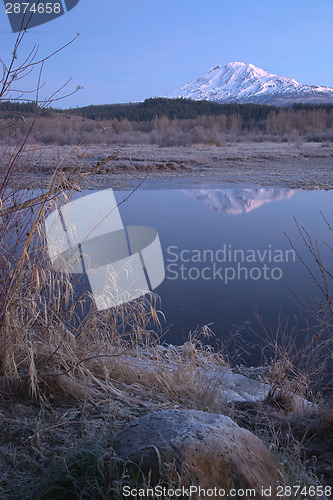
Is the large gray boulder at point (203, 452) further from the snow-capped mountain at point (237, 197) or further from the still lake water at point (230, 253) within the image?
the snow-capped mountain at point (237, 197)

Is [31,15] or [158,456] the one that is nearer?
[158,456]

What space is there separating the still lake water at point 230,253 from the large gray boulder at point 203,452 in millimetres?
2545

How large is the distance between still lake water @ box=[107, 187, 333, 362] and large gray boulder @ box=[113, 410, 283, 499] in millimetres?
2545

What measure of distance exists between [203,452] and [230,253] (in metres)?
6.26

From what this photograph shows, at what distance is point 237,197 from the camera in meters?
13.6

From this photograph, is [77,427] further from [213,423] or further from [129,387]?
[213,423]

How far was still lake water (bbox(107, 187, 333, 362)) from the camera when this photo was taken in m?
5.57

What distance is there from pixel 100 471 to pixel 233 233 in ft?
25.8

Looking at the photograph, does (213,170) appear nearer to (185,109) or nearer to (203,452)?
(203,452)

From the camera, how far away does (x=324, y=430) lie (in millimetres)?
2820

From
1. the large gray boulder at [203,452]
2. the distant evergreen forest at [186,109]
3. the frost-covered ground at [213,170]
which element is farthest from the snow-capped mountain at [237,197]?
the distant evergreen forest at [186,109]

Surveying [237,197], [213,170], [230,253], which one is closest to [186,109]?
[213,170]

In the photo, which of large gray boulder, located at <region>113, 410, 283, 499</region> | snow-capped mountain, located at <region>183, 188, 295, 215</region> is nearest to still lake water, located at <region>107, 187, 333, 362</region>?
snow-capped mountain, located at <region>183, 188, 295, 215</region>

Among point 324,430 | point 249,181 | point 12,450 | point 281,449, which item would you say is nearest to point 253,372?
point 324,430
